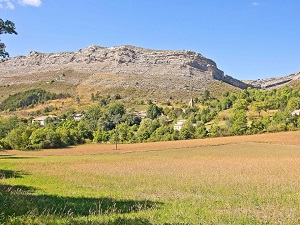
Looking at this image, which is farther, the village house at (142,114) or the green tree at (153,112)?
the village house at (142,114)

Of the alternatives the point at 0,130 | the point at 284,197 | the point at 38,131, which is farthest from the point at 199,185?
the point at 0,130

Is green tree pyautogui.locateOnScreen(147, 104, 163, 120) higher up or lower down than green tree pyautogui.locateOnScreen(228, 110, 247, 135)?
higher up

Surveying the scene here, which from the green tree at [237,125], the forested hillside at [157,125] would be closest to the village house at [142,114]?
the forested hillside at [157,125]

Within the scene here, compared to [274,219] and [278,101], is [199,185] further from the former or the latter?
[278,101]

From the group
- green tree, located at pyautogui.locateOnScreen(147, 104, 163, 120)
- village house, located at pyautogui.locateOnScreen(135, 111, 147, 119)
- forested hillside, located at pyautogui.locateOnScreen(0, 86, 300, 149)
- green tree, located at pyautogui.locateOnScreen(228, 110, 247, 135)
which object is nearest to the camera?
forested hillside, located at pyautogui.locateOnScreen(0, 86, 300, 149)

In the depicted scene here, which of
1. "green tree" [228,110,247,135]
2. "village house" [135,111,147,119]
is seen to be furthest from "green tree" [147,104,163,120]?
"green tree" [228,110,247,135]

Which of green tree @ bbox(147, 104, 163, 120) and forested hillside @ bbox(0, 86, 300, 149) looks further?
green tree @ bbox(147, 104, 163, 120)

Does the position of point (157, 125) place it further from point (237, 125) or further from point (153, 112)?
point (153, 112)

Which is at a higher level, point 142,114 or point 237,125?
point 142,114

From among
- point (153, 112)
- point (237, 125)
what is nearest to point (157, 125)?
point (237, 125)

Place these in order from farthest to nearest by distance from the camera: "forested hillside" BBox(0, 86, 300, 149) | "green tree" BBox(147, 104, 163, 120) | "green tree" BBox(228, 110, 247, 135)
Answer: "green tree" BBox(147, 104, 163, 120) < "green tree" BBox(228, 110, 247, 135) < "forested hillside" BBox(0, 86, 300, 149)

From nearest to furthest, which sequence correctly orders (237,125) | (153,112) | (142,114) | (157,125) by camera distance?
(237,125) < (157,125) < (153,112) < (142,114)

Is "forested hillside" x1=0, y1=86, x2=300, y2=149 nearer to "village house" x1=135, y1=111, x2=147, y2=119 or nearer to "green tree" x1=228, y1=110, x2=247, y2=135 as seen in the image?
"green tree" x1=228, y1=110, x2=247, y2=135

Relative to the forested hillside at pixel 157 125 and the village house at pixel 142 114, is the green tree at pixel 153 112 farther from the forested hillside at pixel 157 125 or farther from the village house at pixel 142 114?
the village house at pixel 142 114
